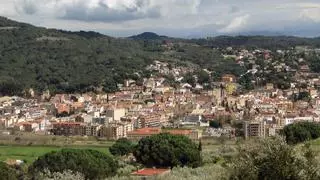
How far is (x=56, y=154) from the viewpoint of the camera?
83.5 feet

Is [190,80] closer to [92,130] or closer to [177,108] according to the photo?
[177,108]

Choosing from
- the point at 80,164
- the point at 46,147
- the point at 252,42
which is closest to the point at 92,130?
the point at 46,147

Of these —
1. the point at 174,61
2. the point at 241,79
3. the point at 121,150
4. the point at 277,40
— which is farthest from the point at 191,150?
the point at 277,40

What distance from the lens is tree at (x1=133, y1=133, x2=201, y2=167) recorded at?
89.5 feet

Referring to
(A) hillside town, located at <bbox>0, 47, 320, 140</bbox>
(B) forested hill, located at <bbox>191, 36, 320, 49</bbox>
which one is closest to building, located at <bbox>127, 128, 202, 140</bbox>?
(A) hillside town, located at <bbox>0, 47, 320, 140</bbox>

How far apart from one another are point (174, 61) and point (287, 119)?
51.2 m

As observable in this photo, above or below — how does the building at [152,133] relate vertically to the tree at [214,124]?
above

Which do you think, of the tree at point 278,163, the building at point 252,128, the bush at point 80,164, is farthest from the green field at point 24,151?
the tree at point 278,163

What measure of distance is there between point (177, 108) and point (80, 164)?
153 feet

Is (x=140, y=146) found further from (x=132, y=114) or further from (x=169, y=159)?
(x=132, y=114)

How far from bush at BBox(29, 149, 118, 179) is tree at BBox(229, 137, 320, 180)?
15566 mm

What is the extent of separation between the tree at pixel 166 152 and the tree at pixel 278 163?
18388mm

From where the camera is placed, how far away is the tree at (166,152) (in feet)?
89.5

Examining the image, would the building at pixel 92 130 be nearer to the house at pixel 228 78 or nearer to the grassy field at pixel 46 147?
the grassy field at pixel 46 147
